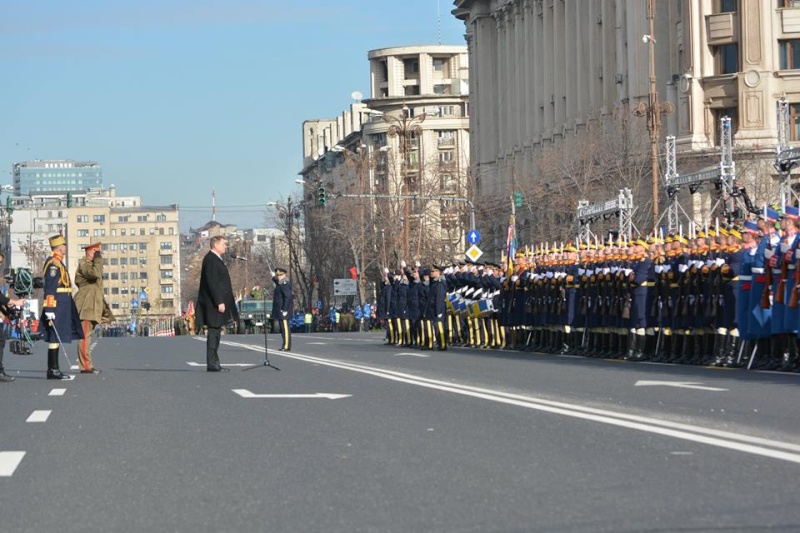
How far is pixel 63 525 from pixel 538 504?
231 centimetres

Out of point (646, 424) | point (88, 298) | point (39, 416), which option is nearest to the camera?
point (646, 424)

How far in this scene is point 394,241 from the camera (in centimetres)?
8400

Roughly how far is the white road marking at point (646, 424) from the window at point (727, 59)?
51.4 meters

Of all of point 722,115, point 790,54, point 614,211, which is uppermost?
point 790,54

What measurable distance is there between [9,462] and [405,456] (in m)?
2.52

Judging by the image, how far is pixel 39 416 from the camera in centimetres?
1427

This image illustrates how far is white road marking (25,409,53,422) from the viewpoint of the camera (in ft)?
45.4

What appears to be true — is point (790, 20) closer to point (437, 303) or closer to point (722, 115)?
point (722, 115)

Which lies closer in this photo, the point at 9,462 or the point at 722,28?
the point at 9,462

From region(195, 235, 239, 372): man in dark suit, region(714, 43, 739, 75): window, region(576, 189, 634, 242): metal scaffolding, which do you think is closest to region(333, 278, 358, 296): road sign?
region(714, 43, 739, 75): window

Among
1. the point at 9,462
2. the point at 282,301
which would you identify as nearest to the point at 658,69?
the point at 282,301

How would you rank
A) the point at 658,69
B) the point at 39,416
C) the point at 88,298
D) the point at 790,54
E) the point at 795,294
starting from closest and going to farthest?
the point at 39,416 → the point at 795,294 → the point at 88,298 → the point at 790,54 → the point at 658,69

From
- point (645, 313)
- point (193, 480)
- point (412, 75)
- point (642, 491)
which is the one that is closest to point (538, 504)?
point (642, 491)

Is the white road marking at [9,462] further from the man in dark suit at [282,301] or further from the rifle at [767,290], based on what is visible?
the man in dark suit at [282,301]
